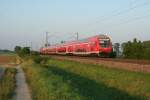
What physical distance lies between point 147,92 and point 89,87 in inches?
226

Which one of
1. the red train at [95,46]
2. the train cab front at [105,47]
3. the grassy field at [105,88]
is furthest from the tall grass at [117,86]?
the red train at [95,46]

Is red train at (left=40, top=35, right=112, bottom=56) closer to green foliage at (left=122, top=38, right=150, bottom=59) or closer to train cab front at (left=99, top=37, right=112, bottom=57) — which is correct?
train cab front at (left=99, top=37, right=112, bottom=57)

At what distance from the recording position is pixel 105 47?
4662cm

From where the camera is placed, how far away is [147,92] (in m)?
18.7

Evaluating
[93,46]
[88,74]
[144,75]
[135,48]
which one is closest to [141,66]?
[144,75]

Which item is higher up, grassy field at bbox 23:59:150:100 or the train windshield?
the train windshield

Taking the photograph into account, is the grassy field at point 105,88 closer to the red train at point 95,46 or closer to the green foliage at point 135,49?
the red train at point 95,46

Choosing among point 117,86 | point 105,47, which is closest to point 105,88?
point 117,86

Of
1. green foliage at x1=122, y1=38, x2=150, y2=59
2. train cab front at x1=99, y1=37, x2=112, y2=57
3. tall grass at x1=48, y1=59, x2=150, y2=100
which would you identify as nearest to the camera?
tall grass at x1=48, y1=59, x2=150, y2=100

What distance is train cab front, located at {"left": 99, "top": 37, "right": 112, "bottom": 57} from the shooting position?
46406 millimetres

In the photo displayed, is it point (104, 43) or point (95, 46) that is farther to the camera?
point (104, 43)

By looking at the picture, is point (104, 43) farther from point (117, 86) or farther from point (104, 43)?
point (117, 86)

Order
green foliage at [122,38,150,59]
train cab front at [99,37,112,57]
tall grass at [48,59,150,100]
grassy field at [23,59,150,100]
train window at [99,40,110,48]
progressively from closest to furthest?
grassy field at [23,59,150,100] → tall grass at [48,59,150,100] → train cab front at [99,37,112,57] → train window at [99,40,110,48] → green foliage at [122,38,150,59]

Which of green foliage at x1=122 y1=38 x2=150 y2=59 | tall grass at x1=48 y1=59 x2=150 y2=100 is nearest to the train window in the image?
green foliage at x1=122 y1=38 x2=150 y2=59
